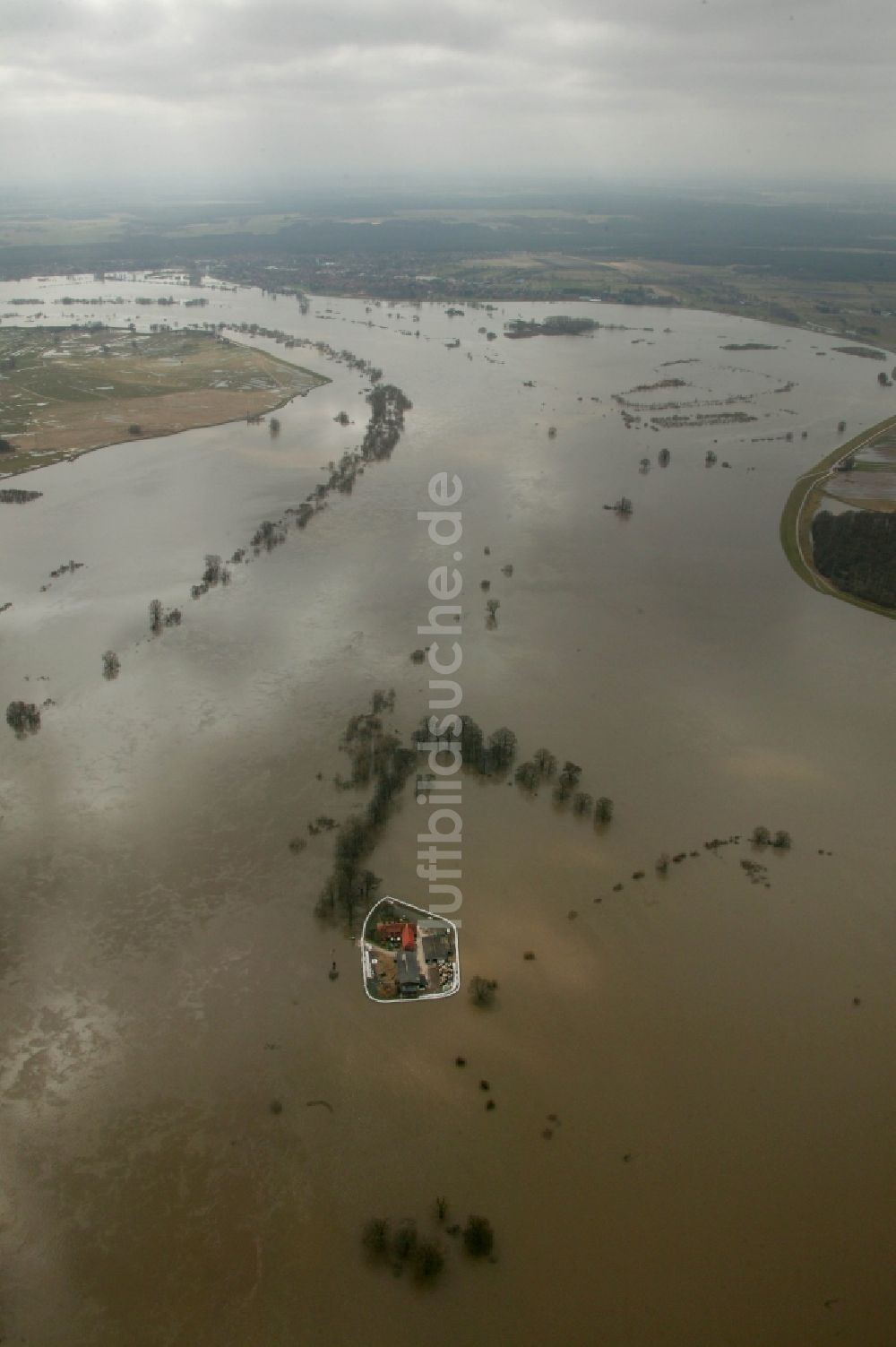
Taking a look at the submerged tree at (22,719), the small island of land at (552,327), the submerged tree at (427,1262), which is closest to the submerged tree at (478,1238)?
the submerged tree at (427,1262)

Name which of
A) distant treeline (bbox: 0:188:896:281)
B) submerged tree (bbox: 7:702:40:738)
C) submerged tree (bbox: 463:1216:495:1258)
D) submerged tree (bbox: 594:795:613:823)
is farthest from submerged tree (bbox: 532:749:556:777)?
distant treeline (bbox: 0:188:896:281)

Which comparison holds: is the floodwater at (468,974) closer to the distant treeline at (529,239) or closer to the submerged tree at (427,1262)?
the submerged tree at (427,1262)

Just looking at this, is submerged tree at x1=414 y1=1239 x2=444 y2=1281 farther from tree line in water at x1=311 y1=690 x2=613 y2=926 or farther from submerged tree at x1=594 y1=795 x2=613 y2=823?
submerged tree at x1=594 y1=795 x2=613 y2=823

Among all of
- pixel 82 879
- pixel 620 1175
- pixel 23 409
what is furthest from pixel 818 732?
pixel 23 409

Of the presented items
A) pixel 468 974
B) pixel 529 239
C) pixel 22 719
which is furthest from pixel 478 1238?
Result: pixel 529 239

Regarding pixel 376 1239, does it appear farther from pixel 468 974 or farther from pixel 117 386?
pixel 117 386

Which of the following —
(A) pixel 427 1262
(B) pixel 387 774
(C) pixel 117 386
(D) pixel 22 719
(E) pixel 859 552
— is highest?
(C) pixel 117 386

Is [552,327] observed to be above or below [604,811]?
above
